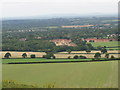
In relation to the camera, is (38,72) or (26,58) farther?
(26,58)

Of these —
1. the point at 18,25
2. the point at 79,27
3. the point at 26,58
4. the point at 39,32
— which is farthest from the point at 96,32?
the point at 26,58

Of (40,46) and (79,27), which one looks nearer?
(40,46)

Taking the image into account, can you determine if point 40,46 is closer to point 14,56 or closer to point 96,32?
point 14,56

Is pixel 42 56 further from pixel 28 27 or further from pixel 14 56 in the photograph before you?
pixel 28 27

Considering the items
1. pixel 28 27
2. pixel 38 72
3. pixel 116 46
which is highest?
pixel 28 27

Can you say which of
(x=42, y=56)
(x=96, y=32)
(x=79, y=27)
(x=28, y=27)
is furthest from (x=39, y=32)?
(x=42, y=56)

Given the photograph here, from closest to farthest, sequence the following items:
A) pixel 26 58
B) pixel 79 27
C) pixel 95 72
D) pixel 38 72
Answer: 1. pixel 95 72
2. pixel 38 72
3. pixel 26 58
4. pixel 79 27

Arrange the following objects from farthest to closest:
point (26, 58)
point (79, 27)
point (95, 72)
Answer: point (79, 27), point (26, 58), point (95, 72)

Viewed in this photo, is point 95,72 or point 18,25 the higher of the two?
point 18,25

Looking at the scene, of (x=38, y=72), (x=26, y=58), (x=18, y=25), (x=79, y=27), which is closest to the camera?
(x=38, y=72)
